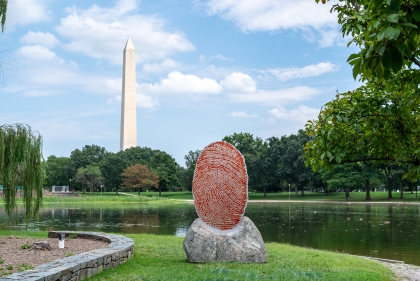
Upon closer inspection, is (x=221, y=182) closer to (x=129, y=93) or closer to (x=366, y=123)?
(x=366, y=123)

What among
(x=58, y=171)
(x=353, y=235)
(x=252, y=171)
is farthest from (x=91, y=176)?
(x=353, y=235)

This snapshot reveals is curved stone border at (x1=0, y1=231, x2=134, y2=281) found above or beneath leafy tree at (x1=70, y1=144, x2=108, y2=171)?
beneath

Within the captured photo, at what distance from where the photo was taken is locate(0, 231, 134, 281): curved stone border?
19.3 feet

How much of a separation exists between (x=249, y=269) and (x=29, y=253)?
441 cm

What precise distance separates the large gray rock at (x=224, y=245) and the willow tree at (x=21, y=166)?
4.94m

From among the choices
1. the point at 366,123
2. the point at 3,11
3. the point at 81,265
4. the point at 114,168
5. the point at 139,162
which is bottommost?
the point at 81,265

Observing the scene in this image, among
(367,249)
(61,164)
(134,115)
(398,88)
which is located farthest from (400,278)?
(61,164)

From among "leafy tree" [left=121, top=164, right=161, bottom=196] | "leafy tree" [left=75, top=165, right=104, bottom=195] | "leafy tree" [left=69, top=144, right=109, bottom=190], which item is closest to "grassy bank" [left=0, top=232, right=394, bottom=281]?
"leafy tree" [left=121, top=164, right=161, bottom=196]

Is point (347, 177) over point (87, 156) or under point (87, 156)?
under

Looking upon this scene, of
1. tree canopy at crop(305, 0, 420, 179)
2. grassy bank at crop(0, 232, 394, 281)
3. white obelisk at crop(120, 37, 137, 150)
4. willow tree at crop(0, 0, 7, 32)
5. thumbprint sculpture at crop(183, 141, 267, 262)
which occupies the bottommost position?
grassy bank at crop(0, 232, 394, 281)

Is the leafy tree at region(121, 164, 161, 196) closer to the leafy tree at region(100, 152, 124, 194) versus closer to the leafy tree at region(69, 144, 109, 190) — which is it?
the leafy tree at region(100, 152, 124, 194)

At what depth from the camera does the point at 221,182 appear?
395 inches

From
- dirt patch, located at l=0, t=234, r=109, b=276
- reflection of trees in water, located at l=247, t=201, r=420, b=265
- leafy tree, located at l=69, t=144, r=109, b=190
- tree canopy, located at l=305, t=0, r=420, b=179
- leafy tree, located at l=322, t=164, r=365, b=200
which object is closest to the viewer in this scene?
tree canopy, located at l=305, t=0, r=420, b=179

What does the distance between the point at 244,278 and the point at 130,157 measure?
2352 inches
